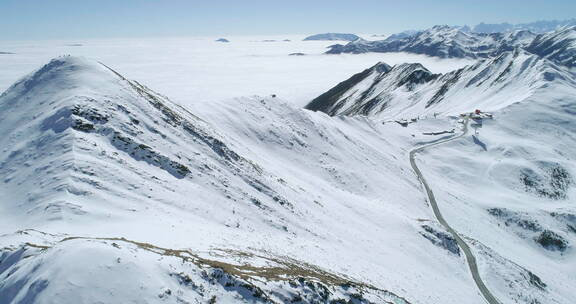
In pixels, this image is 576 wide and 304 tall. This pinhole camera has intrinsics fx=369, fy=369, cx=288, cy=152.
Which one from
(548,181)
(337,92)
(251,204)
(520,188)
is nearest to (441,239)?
(251,204)

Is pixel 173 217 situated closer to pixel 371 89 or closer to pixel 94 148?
pixel 94 148

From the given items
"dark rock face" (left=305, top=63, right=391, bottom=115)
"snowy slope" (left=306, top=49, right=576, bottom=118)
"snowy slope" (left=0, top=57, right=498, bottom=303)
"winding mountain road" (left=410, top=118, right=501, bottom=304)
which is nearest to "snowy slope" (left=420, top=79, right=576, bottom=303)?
"winding mountain road" (left=410, top=118, right=501, bottom=304)

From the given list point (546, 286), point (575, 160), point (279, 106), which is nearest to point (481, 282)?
point (546, 286)

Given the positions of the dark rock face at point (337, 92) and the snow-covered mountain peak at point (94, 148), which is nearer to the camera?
the snow-covered mountain peak at point (94, 148)

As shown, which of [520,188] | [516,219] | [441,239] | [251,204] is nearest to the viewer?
[251,204]

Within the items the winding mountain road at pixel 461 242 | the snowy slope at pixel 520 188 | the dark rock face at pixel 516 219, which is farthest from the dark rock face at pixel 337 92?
the dark rock face at pixel 516 219

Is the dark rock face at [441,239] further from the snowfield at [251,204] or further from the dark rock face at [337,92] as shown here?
the dark rock face at [337,92]
